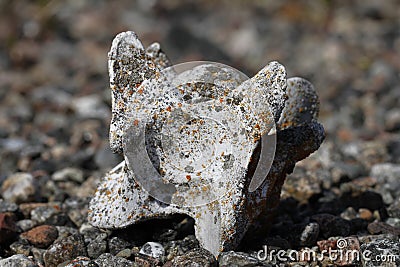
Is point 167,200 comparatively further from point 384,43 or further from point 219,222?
point 384,43

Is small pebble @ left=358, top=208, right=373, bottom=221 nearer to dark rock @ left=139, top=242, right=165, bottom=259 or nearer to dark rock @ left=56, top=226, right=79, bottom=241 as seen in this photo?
dark rock @ left=139, top=242, right=165, bottom=259

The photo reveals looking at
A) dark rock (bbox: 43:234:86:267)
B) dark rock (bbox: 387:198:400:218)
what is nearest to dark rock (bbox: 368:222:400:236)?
dark rock (bbox: 387:198:400:218)

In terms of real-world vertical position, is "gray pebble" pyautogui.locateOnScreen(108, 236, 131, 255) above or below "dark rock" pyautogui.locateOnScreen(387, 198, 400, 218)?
below

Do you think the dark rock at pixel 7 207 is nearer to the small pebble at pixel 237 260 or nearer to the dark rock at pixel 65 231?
the dark rock at pixel 65 231

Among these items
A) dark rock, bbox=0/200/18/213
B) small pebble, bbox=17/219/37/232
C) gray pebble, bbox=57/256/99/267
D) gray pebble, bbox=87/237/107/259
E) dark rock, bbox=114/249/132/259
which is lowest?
gray pebble, bbox=57/256/99/267

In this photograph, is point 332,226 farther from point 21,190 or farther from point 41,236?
point 21,190

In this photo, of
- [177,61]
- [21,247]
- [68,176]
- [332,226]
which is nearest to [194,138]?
[332,226]

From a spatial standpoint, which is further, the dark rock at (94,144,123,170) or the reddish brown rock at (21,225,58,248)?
the dark rock at (94,144,123,170)
